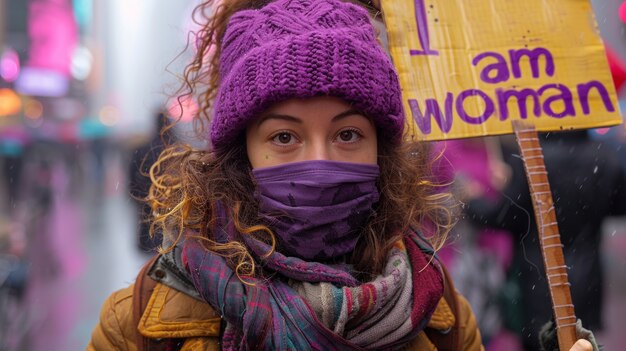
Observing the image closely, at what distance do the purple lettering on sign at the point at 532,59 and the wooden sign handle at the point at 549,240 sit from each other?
0.64ft

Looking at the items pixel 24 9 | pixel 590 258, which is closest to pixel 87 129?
pixel 24 9

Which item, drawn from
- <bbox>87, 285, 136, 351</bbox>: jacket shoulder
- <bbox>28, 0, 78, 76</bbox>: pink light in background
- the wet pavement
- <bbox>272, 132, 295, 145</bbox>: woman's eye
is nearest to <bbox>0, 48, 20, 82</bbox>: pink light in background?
<bbox>28, 0, 78, 76</bbox>: pink light in background

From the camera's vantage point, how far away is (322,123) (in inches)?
80.1

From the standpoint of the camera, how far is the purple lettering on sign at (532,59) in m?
2.46

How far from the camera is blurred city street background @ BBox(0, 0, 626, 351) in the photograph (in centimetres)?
679

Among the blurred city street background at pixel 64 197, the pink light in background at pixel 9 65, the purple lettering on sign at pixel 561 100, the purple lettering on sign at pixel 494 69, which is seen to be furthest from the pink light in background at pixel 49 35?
the purple lettering on sign at pixel 561 100

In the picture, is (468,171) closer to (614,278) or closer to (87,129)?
(614,278)

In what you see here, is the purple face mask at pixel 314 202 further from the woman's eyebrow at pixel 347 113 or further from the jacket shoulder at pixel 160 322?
the jacket shoulder at pixel 160 322

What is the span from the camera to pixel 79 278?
1023cm

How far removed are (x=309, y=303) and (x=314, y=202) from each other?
279mm

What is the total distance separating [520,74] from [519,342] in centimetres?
350

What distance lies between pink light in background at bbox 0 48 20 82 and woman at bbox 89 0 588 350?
3295 cm

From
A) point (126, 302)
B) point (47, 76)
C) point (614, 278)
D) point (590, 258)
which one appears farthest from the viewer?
point (47, 76)

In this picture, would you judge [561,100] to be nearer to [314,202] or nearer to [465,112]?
[465,112]
